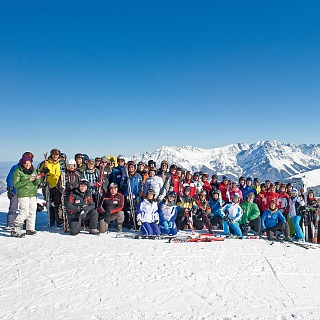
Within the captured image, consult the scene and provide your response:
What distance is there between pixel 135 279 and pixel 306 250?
5.58 m

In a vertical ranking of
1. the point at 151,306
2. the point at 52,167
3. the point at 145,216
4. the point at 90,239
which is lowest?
the point at 151,306

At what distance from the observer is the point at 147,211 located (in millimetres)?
9445

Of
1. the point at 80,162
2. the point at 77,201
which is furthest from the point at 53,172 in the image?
the point at 77,201

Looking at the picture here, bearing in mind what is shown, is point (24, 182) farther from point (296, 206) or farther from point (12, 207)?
point (296, 206)

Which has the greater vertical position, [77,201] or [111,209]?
[77,201]

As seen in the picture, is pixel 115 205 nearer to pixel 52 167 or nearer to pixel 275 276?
pixel 52 167

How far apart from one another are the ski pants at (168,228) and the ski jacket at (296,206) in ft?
14.4

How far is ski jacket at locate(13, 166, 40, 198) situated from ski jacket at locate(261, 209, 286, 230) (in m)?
7.67

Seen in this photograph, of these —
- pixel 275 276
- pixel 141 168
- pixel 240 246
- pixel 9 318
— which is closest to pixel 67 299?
pixel 9 318

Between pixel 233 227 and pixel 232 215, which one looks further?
pixel 232 215

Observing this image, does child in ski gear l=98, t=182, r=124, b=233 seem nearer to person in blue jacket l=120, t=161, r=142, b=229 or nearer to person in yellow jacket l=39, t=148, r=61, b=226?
person in blue jacket l=120, t=161, r=142, b=229

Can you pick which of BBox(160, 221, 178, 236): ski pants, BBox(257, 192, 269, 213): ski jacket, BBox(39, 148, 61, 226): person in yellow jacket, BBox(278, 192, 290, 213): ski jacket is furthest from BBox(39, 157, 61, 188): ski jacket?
BBox(278, 192, 290, 213): ski jacket

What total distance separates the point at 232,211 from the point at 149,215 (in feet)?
10.1

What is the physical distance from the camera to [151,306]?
190 inches
